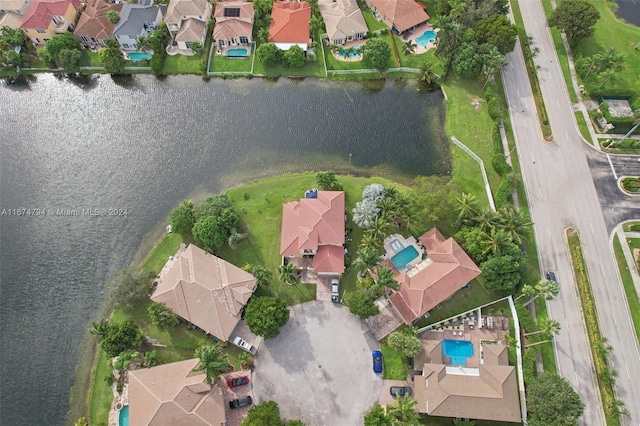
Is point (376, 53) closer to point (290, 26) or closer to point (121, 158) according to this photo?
point (290, 26)

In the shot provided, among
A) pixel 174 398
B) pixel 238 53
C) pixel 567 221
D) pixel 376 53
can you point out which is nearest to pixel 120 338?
pixel 174 398

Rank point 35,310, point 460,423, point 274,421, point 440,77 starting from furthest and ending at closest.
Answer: point 440,77 → point 35,310 → point 460,423 → point 274,421

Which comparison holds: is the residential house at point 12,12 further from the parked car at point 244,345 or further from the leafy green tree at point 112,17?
the parked car at point 244,345

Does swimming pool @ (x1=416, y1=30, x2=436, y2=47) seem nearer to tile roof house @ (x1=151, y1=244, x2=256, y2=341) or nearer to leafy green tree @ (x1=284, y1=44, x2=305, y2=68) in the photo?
leafy green tree @ (x1=284, y1=44, x2=305, y2=68)

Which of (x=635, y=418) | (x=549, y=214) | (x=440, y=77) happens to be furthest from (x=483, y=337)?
(x=440, y=77)

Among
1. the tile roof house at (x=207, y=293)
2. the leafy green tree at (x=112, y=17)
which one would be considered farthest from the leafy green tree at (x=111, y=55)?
the tile roof house at (x=207, y=293)

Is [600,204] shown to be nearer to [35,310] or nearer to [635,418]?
[635,418]
